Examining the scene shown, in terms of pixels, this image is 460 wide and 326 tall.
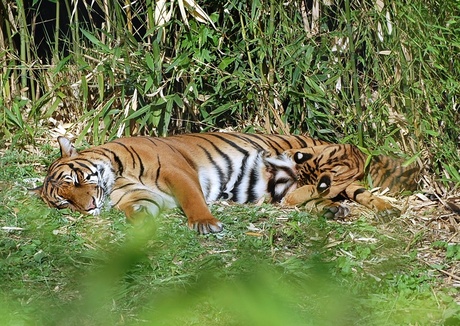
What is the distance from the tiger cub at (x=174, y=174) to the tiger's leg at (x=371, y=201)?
41 centimetres

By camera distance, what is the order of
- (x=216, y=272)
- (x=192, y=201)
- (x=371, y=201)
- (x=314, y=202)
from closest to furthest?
(x=216, y=272), (x=192, y=201), (x=371, y=201), (x=314, y=202)

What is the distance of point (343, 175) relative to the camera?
4.82m

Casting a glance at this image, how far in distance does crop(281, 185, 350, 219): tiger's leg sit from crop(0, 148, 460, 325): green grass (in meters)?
0.12

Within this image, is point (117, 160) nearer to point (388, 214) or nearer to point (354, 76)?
point (354, 76)

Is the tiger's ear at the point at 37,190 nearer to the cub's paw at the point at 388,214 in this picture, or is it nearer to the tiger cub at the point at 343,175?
the tiger cub at the point at 343,175

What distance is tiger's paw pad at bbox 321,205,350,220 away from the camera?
441 cm

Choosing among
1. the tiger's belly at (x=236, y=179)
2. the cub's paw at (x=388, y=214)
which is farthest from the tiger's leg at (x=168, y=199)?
the cub's paw at (x=388, y=214)

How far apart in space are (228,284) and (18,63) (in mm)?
3264

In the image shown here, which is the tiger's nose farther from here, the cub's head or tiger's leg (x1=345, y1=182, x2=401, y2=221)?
Answer: tiger's leg (x1=345, y1=182, x2=401, y2=221)

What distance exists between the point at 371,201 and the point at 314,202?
0.33 meters

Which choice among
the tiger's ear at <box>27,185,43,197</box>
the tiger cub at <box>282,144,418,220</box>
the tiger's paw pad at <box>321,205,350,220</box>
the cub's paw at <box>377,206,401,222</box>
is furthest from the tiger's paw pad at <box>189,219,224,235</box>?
the tiger's ear at <box>27,185,43,197</box>

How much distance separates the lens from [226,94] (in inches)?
210

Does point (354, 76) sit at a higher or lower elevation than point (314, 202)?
higher

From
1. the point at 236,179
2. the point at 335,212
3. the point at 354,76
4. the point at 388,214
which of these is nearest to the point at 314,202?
the point at 335,212
